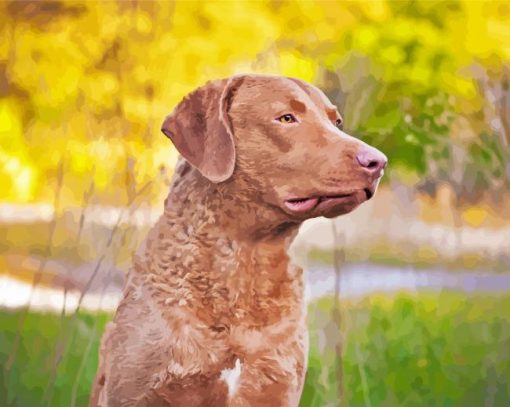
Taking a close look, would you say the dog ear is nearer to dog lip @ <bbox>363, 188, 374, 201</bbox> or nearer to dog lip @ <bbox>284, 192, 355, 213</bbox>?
dog lip @ <bbox>284, 192, 355, 213</bbox>

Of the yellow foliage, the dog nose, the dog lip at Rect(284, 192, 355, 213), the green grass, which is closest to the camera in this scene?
the dog nose

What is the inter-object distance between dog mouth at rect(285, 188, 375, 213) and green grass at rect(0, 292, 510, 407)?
0.95 metres

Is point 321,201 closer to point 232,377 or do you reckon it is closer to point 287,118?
point 287,118

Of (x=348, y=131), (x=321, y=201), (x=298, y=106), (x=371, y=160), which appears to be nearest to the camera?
(x=371, y=160)

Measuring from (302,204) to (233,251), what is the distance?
0.28 metres

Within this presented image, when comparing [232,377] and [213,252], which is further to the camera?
[213,252]

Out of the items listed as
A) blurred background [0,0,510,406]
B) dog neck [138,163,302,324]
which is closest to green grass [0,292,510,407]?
blurred background [0,0,510,406]

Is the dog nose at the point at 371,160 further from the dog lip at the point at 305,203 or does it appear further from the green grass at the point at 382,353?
the green grass at the point at 382,353

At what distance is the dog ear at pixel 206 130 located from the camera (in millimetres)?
2626

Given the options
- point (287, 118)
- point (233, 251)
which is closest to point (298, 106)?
point (287, 118)

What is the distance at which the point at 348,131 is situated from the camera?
3633 mm

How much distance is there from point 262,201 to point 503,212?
140 cm

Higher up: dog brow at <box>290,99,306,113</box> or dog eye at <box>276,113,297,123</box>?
dog brow at <box>290,99,306,113</box>

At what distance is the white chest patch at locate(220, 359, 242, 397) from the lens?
8.38 feet
